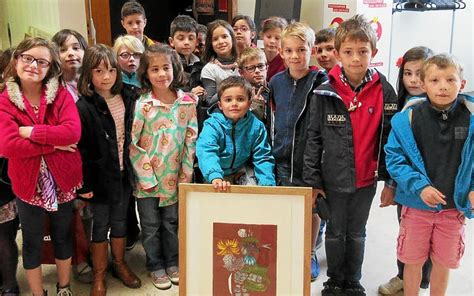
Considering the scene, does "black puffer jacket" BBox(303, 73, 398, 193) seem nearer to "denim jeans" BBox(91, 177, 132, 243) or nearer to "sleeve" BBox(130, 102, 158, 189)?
"sleeve" BBox(130, 102, 158, 189)

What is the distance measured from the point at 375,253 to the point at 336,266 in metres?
0.59

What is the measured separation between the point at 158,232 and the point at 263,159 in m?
0.64

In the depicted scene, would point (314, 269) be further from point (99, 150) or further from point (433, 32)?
point (433, 32)

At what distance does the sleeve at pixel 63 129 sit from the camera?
71.8 inches

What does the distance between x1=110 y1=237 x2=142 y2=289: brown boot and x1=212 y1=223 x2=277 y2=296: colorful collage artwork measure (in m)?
0.63

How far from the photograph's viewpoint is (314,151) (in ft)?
6.61

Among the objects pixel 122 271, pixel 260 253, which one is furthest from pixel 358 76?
pixel 122 271

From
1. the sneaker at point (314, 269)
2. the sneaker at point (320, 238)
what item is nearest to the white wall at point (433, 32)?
the sneaker at point (320, 238)

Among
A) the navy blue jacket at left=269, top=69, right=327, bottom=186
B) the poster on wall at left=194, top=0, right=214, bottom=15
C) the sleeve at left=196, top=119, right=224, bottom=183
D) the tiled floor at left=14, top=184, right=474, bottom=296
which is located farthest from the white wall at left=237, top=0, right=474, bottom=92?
the sleeve at left=196, top=119, right=224, bottom=183

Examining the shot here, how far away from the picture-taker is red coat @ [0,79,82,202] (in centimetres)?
182

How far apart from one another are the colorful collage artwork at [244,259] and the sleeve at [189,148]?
42cm

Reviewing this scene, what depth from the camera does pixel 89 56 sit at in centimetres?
208

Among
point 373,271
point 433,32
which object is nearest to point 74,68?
point 373,271

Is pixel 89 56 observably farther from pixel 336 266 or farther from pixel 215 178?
pixel 336 266
